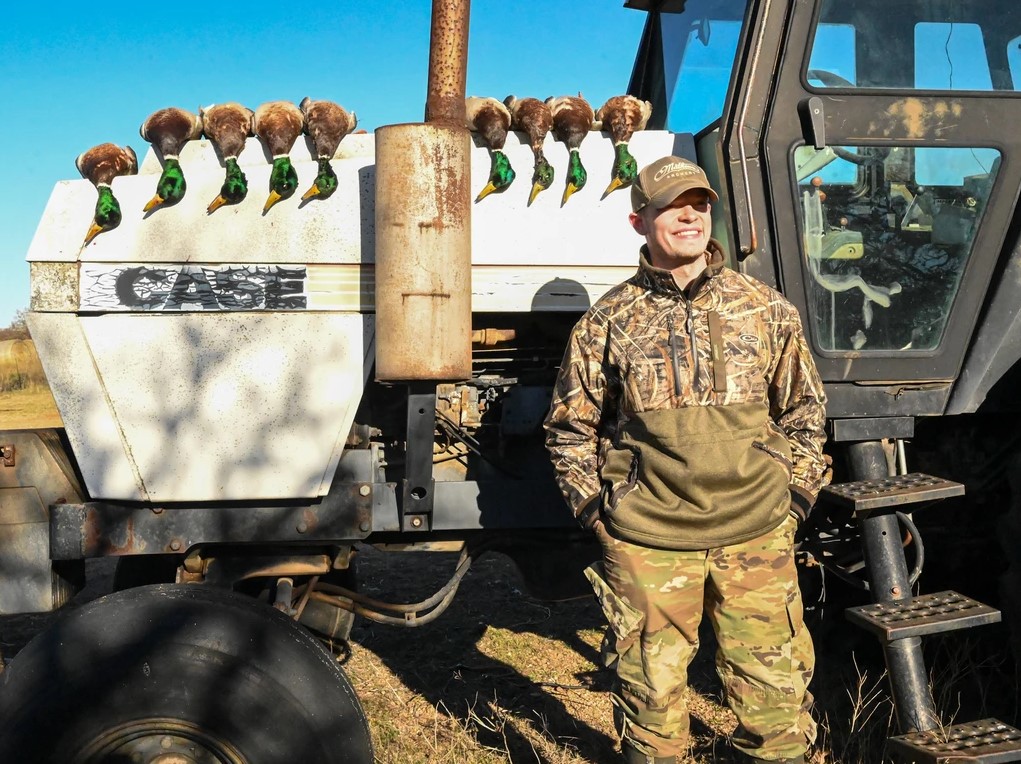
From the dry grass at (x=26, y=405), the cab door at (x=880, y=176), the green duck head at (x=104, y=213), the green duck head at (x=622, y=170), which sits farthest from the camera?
the dry grass at (x=26, y=405)

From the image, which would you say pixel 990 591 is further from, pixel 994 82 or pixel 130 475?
pixel 130 475

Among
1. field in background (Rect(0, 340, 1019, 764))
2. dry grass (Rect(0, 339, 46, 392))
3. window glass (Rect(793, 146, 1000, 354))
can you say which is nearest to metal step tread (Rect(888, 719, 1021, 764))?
field in background (Rect(0, 340, 1019, 764))

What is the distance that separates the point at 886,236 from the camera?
3092mm

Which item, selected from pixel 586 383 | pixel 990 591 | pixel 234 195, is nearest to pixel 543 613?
pixel 990 591

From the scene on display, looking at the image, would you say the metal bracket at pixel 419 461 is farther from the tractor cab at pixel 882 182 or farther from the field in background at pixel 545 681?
the tractor cab at pixel 882 182

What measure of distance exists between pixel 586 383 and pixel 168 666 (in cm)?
143

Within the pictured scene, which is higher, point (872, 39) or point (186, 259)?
point (872, 39)

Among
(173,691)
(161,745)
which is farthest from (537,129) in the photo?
(161,745)

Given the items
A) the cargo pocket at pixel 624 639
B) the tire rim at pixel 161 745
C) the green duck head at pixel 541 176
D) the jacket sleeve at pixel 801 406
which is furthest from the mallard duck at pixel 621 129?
the tire rim at pixel 161 745

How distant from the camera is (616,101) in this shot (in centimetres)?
313

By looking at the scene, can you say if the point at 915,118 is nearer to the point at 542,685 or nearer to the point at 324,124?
the point at 324,124

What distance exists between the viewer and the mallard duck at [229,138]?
2.91 metres

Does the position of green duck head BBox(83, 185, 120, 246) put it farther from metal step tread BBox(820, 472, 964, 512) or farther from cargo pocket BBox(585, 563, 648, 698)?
metal step tread BBox(820, 472, 964, 512)

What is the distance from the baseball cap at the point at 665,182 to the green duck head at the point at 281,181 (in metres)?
1.06
